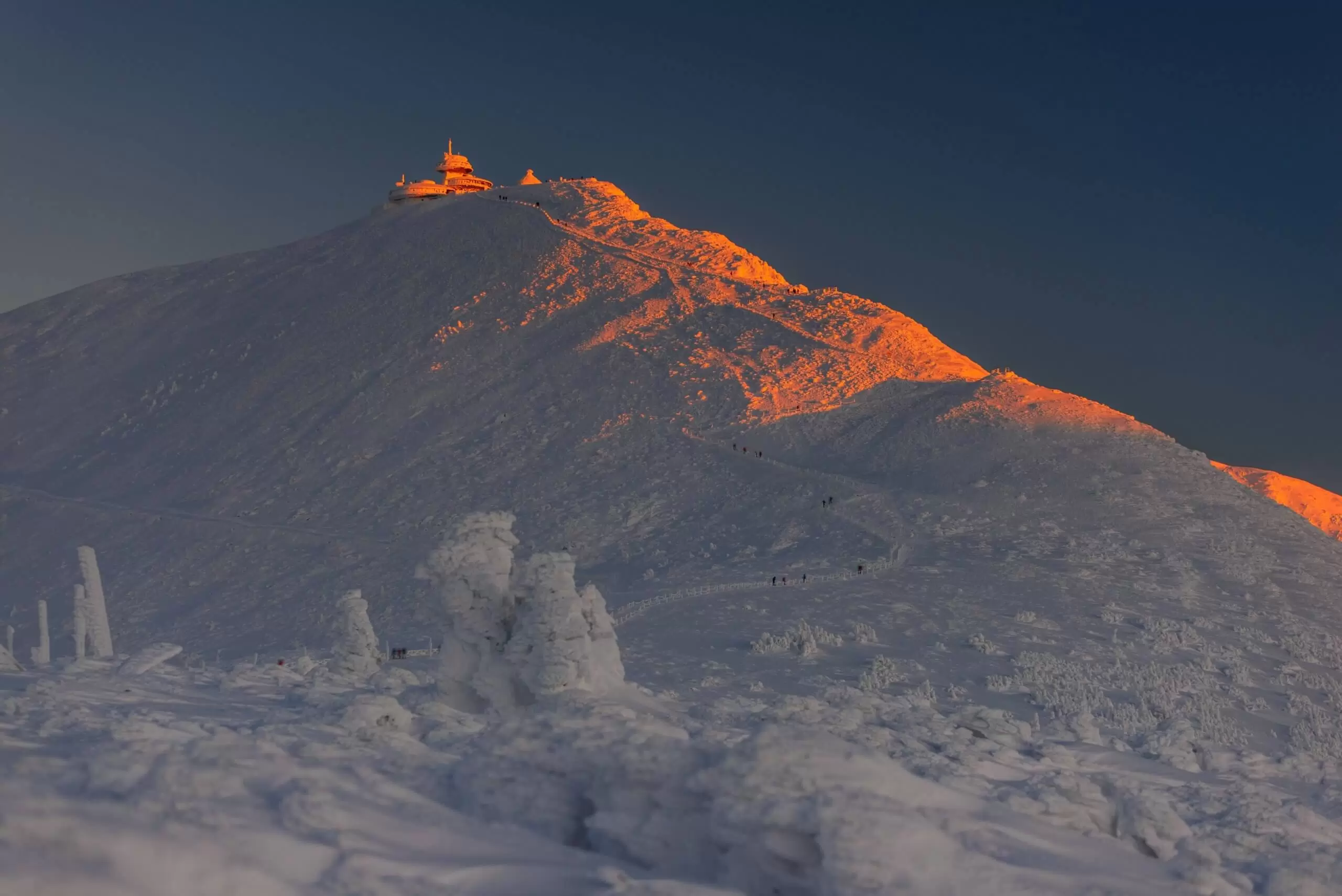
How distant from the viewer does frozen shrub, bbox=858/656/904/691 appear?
24.2 metres

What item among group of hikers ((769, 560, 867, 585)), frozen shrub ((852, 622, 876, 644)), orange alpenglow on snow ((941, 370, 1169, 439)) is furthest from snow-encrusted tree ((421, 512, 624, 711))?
orange alpenglow on snow ((941, 370, 1169, 439))

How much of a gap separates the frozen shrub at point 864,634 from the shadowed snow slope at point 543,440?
632 cm

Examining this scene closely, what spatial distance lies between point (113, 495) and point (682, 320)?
112ft

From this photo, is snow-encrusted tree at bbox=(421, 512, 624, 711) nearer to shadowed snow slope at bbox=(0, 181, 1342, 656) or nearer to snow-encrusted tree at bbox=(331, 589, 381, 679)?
snow-encrusted tree at bbox=(331, 589, 381, 679)

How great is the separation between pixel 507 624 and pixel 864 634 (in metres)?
13.5

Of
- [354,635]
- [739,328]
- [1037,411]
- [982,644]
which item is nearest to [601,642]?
[354,635]

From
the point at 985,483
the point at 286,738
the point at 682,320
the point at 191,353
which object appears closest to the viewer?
the point at 286,738

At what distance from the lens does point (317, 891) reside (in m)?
6.62

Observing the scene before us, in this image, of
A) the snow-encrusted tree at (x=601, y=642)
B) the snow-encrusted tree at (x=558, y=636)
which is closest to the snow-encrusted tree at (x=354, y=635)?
the snow-encrusted tree at (x=558, y=636)

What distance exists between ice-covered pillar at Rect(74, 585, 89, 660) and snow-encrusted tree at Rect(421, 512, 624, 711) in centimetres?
1228

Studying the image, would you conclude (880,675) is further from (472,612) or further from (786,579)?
(786,579)

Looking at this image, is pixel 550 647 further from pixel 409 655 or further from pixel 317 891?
pixel 409 655

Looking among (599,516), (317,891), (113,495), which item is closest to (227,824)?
(317,891)

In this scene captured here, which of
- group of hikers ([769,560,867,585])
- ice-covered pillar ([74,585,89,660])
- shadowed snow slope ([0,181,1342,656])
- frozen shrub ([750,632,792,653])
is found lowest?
ice-covered pillar ([74,585,89,660])
